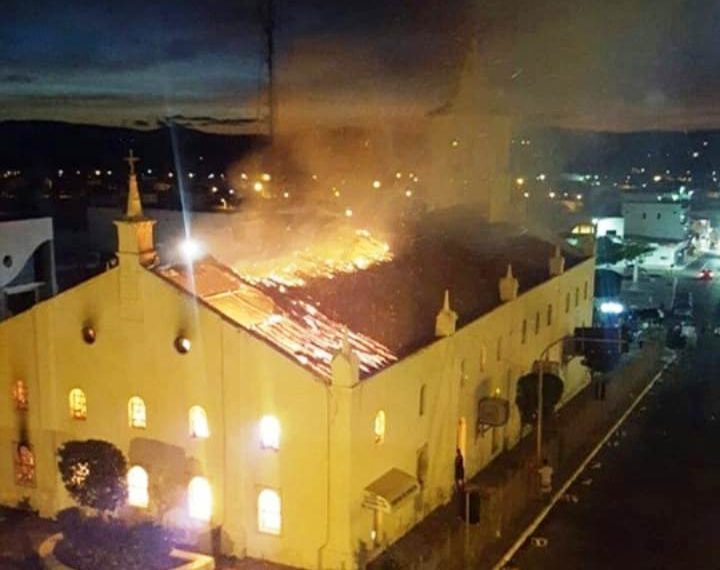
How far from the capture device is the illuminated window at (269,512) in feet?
86.1

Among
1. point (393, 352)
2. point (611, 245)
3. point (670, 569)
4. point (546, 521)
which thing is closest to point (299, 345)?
point (393, 352)

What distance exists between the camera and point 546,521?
3070cm

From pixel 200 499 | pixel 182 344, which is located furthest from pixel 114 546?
pixel 182 344

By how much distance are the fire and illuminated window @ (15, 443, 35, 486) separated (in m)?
8.60

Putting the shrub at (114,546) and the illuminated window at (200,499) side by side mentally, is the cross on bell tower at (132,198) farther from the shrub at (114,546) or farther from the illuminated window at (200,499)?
the shrub at (114,546)

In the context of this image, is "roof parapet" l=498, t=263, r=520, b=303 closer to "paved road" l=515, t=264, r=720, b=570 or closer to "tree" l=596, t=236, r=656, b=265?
"paved road" l=515, t=264, r=720, b=570

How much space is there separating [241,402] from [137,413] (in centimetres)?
390

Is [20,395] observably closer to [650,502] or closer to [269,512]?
[269,512]

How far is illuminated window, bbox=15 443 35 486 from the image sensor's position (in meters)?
30.0

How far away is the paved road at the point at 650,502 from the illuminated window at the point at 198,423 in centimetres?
982

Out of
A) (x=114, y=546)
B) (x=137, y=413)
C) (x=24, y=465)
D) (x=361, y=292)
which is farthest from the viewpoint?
(x=361, y=292)

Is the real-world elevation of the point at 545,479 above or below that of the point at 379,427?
below

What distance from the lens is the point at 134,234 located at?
27281 mm

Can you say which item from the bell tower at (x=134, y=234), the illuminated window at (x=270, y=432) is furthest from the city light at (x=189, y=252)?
the illuminated window at (x=270, y=432)
